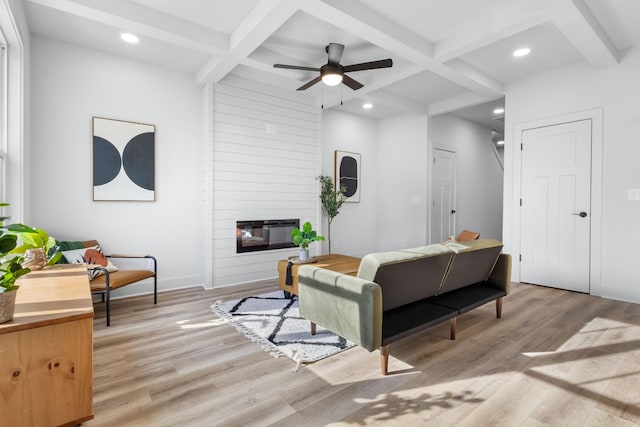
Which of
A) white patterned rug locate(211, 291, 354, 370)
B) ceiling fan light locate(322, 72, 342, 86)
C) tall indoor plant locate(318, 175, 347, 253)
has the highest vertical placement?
ceiling fan light locate(322, 72, 342, 86)

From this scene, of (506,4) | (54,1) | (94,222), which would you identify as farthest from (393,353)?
(54,1)

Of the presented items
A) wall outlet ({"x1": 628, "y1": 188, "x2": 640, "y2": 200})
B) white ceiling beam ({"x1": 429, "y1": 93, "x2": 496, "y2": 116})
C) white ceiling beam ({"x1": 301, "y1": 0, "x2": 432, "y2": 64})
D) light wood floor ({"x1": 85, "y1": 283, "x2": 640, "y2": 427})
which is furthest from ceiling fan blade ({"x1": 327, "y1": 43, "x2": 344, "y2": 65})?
wall outlet ({"x1": 628, "y1": 188, "x2": 640, "y2": 200})

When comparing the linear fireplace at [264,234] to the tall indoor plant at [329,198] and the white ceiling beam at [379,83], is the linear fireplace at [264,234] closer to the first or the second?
the tall indoor plant at [329,198]

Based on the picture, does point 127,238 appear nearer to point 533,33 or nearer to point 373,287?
point 373,287

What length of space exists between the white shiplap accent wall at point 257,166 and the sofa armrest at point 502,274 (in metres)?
2.89

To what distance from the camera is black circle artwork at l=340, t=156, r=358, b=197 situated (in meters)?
6.12

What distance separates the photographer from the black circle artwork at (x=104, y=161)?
12.0 feet

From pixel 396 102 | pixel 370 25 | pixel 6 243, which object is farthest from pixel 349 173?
pixel 6 243

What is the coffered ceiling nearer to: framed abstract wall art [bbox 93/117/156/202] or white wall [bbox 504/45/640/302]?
white wall [bbox 504/45/640/302]

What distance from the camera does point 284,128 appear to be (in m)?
4.99

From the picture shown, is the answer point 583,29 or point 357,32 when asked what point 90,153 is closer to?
point 357,32

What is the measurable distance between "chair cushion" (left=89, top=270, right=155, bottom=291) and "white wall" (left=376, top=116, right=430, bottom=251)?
4405 millimetres

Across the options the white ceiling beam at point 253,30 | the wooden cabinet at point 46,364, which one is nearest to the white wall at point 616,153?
the white ceiling beam at point 253,30

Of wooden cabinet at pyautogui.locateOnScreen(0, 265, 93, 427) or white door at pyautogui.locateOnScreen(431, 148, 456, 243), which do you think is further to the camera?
→ white door at pyautogui.locateOnScreen(431, 148, 456, 243)
